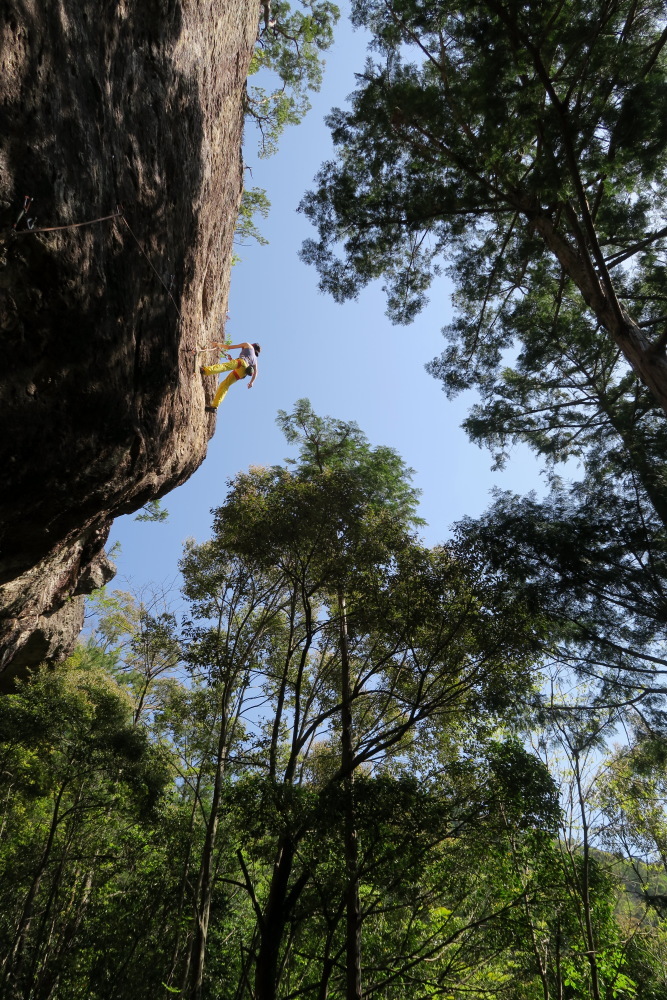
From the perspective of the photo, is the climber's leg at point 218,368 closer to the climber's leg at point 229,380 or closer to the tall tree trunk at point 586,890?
the climber's leg at point 229,380

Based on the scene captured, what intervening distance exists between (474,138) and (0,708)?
32.1 ft

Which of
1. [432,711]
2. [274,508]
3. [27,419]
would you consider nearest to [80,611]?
[274,508]

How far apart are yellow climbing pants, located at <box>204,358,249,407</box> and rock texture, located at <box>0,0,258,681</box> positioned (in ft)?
1.43

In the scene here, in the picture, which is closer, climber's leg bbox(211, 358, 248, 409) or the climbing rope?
the climbing rope

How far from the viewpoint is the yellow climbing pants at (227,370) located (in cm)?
697

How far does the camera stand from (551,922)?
21.9ft

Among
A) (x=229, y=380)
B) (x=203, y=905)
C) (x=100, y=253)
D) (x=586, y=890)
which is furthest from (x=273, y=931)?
(x=100, y=253)

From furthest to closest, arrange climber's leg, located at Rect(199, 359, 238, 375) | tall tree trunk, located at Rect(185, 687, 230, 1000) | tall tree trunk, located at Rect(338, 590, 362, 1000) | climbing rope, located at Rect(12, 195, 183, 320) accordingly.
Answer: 1. climber's leg, located at Rect(199, 359, 238, 375)
2. tall tree trunk, located at Rect(185, 687, 230, 1000)
3. tall tree trunk, located at Rect(338, 590, 362, 1000)
4. climbing rope, located at Rect(12, 195, 183, 320)

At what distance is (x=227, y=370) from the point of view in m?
7.15

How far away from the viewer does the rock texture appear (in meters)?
3.43

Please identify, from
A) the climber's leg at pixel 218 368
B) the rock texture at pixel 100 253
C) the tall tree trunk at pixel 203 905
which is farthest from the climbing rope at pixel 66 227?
the tall tree trunk at pixel 203 905

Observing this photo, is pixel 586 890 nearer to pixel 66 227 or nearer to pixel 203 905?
pixel 203 905

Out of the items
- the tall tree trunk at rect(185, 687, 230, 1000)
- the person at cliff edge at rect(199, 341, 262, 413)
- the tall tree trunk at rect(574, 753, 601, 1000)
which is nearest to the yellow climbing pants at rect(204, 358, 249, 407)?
the person at cliff edge at rect(199, 341, 262, 413)

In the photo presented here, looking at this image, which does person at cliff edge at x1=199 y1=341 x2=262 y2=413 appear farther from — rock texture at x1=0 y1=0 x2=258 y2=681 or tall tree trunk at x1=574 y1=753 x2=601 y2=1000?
tall tree trunk at x1=574 y1=753 x2=601 y2=1000
